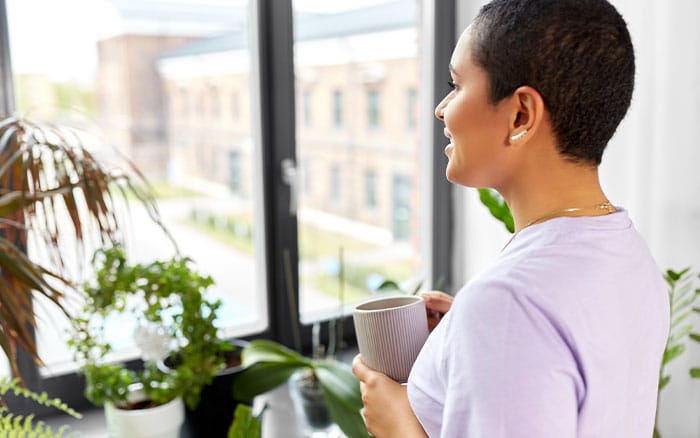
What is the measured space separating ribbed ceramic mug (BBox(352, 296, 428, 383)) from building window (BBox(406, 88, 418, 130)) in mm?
1377

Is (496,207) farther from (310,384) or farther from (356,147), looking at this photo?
(356,147)

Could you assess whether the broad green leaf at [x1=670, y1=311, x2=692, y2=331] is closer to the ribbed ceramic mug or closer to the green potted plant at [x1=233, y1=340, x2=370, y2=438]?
the green potted plant at [x1=233, y1=340, x2=370, y2=438]

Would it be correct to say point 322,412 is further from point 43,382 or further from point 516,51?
point 516,51

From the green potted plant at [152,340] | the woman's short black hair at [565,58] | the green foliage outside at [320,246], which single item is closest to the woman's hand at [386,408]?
the woman's short black hair at [565,58]

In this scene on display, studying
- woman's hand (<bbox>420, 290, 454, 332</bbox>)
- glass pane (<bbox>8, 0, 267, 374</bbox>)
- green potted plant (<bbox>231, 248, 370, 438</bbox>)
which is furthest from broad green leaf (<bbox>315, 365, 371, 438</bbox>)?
woman's hand (<bbox>420, 290, 454, 332</bbox>)

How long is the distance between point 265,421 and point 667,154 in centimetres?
114

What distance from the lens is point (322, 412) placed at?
1.59m

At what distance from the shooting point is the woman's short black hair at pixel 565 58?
0.64m

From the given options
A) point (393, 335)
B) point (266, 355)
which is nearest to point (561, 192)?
point (393, 335)

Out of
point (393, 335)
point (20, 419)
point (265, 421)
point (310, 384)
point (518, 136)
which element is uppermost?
point (518, 136)

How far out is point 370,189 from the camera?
222cm

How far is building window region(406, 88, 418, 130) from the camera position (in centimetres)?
217

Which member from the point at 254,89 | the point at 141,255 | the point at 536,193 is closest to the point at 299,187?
the point at 254,89

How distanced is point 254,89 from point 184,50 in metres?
0.21
